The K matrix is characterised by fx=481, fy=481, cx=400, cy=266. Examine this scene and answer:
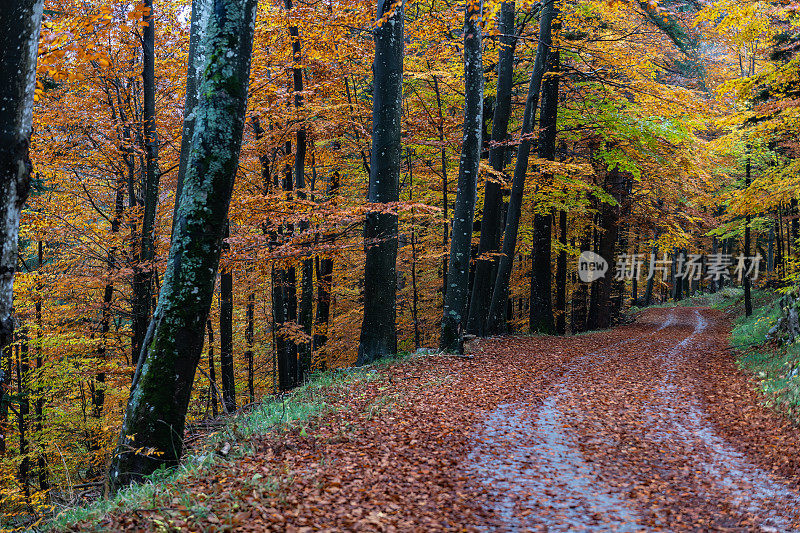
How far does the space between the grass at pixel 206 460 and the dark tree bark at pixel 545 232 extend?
9.14 metres

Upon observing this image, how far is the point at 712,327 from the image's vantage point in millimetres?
23203

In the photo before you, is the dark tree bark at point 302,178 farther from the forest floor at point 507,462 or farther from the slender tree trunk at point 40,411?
the slender tree trunk at point 40,411

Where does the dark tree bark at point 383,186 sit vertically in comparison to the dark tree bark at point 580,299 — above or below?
above

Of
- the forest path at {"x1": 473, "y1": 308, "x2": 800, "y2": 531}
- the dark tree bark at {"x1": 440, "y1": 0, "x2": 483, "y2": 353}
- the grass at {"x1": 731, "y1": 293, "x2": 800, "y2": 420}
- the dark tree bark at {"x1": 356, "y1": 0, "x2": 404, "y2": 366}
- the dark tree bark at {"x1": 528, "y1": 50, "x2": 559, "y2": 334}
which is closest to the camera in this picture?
the forest path at {"x1": 473, "y1": 308, "x2": 800, "y2": 531}

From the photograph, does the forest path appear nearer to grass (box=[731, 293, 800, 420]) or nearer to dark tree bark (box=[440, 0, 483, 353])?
grass (box=[731, 293, 800, 420])

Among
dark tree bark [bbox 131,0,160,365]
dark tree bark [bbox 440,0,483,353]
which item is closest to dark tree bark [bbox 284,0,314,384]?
dark tree bark [bbox 131,0,160,365]

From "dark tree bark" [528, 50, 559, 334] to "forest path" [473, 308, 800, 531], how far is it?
615cm

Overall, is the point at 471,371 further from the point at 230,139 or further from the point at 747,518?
the point at 230,139

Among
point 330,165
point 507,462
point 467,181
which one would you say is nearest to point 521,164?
point 467,181

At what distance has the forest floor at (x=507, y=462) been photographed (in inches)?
160

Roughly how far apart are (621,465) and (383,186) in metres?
6.63

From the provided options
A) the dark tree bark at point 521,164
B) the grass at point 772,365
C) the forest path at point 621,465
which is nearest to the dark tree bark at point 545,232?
the dark tree bark at point 521,164

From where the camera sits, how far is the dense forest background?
10.7 meters

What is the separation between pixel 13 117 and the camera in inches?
111
